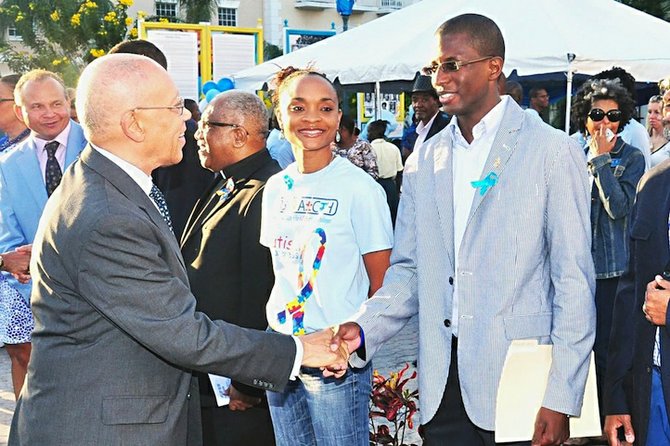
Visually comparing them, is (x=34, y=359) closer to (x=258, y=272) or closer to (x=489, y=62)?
(x=258, y=272)

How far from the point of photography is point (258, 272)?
397 centimetres

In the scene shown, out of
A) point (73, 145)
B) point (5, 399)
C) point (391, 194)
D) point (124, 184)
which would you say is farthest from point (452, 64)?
point (391, 194)

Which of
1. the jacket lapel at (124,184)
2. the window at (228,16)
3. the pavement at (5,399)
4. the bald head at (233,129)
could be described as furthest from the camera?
the window at (228,16)

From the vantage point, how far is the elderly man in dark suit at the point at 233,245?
3.98 m

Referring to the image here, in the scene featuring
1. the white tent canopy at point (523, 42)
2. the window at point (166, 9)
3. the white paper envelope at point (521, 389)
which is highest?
the window at point (166, 9)

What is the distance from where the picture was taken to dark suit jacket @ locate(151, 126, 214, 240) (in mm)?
5164

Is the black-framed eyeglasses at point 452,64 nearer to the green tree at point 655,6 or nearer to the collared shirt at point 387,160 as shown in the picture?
the collared shirt at point 387,160

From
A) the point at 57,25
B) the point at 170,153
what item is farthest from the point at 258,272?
the point at 57,25

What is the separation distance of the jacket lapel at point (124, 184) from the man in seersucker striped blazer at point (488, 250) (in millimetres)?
906

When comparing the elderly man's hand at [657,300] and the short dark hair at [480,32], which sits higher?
the short dark hair at [480,32]

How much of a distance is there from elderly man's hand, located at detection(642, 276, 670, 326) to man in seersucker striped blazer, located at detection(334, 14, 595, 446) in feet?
0.64

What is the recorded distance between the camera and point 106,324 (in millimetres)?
2695

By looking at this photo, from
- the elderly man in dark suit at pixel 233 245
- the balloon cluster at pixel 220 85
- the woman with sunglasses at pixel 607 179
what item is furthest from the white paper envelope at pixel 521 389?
the balloon cluster at pixel 220 85

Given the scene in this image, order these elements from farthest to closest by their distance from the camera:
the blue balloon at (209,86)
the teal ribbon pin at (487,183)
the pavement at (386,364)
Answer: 1. the blue balloon at (209,86)
2. the pavement at (386,364)
3. the teal ribbon pin at (487,183)
